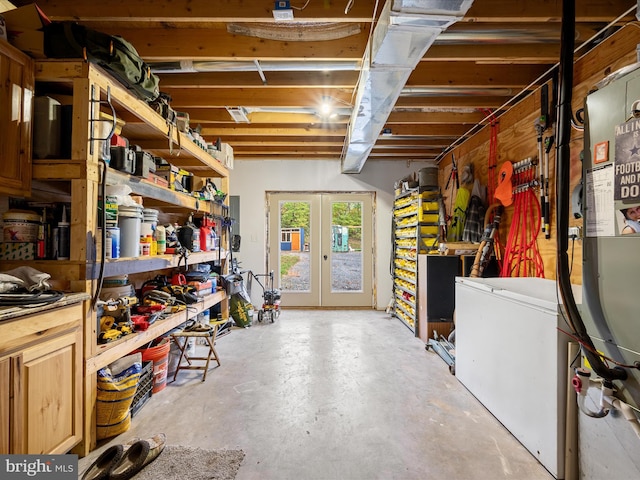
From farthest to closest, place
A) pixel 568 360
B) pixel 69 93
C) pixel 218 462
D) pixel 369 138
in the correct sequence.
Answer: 1. pixel 369 138
2. pixel 69 93
3. pixel 218 462
4. pixel 568 360

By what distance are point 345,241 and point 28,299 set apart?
458 cm

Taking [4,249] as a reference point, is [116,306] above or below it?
below

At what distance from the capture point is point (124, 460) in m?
1.65

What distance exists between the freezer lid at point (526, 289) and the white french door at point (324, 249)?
3014 mm

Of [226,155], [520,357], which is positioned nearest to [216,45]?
[226,155]

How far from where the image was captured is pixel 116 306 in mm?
2119

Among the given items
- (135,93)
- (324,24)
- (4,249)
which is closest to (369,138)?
(324,24)

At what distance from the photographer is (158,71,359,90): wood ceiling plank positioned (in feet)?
9.34

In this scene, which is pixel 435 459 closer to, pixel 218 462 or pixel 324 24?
pixel 218 462

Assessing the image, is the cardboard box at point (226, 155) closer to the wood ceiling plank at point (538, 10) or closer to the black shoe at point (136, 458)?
the wood ceiling plank at point (538, 10)

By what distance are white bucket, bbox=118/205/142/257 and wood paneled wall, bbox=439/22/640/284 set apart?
8.60 ft

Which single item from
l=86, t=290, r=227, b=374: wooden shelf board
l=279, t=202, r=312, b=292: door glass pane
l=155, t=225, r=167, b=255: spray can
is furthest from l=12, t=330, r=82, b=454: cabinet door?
l=279, t=202, r=312, b=292: door glass pane

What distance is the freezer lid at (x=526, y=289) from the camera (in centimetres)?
173

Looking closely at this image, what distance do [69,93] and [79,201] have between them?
783 mm
